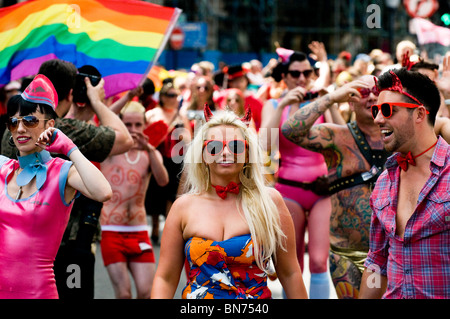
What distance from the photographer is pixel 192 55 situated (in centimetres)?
3098

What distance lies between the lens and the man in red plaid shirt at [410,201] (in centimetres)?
358

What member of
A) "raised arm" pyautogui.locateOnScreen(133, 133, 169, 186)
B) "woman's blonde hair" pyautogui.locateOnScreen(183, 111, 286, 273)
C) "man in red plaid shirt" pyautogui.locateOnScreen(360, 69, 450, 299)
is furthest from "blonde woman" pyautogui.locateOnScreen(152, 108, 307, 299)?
"raised arm" pyautogui.locateOnScreen(133, 133, 169, 186)

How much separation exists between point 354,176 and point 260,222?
5.56ft

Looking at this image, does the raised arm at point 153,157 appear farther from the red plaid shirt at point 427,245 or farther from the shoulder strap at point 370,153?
the red plaid shirt at point 427,245

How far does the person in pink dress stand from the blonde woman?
0.47 metres

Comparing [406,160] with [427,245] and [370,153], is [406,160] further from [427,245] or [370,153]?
[370,153]

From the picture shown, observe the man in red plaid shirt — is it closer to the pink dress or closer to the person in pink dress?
the person in pink dress

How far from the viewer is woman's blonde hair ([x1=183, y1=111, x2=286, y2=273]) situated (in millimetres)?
3744

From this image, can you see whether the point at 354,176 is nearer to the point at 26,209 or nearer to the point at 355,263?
A: the point at 355,263

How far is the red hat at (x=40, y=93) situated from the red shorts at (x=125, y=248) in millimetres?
2325

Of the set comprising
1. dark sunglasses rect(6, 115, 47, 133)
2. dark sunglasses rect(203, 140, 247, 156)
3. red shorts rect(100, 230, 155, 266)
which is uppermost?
dark sunglasses rect(6, 115, 47, 133)

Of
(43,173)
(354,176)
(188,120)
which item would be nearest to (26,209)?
(43,173)

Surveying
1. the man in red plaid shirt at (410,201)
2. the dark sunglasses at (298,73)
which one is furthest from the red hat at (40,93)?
the dark sunglasses at (298,73)
